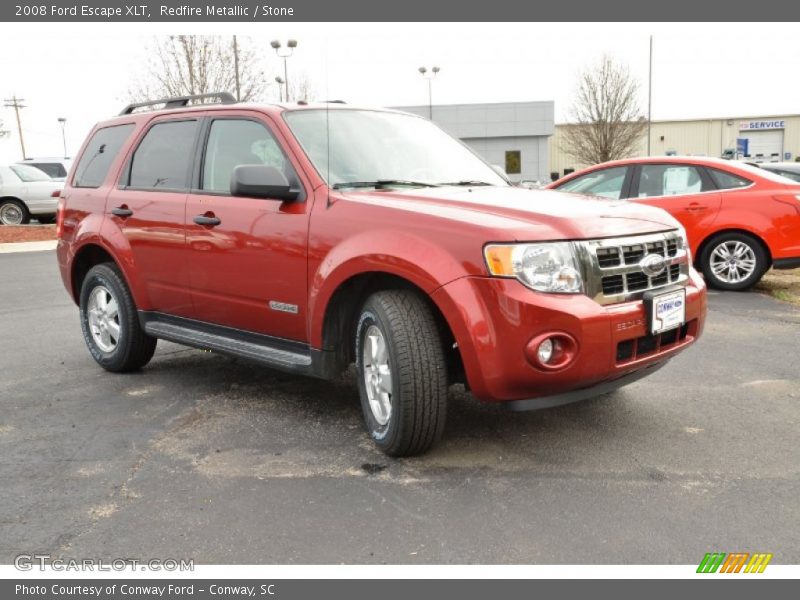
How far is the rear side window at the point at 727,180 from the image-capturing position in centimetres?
880

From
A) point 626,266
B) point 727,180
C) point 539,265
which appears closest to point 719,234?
point 727,180

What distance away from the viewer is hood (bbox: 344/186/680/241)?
3500mm

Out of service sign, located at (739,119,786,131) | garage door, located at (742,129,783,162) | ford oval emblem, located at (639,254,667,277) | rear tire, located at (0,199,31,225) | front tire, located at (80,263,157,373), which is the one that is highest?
service sign, located at (739,119,786,131)

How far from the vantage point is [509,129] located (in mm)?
51938

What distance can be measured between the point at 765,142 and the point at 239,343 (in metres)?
66.4

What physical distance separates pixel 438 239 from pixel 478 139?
165ft

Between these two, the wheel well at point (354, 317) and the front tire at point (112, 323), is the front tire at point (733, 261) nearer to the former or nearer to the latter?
the wheel well at point (354, 317)

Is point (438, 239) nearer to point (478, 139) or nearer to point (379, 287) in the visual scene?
point (379, 287)

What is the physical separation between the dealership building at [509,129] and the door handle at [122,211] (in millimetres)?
47030

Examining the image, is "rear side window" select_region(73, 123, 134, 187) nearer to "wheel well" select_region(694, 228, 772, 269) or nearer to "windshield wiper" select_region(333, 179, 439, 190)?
"windshield wiper" select_region(333, 179, 439, 190)

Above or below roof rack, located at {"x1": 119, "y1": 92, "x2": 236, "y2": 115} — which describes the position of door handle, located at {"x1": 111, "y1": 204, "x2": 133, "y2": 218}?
below

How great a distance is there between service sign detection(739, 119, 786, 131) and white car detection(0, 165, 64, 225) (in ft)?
186

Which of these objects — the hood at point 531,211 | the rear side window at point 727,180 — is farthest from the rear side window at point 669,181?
the hood at point 531,211

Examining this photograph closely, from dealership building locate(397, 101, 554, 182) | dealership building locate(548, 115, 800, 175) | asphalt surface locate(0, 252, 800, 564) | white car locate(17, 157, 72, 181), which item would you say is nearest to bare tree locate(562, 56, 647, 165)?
dealership building locate(397, 101, 554, 182)
